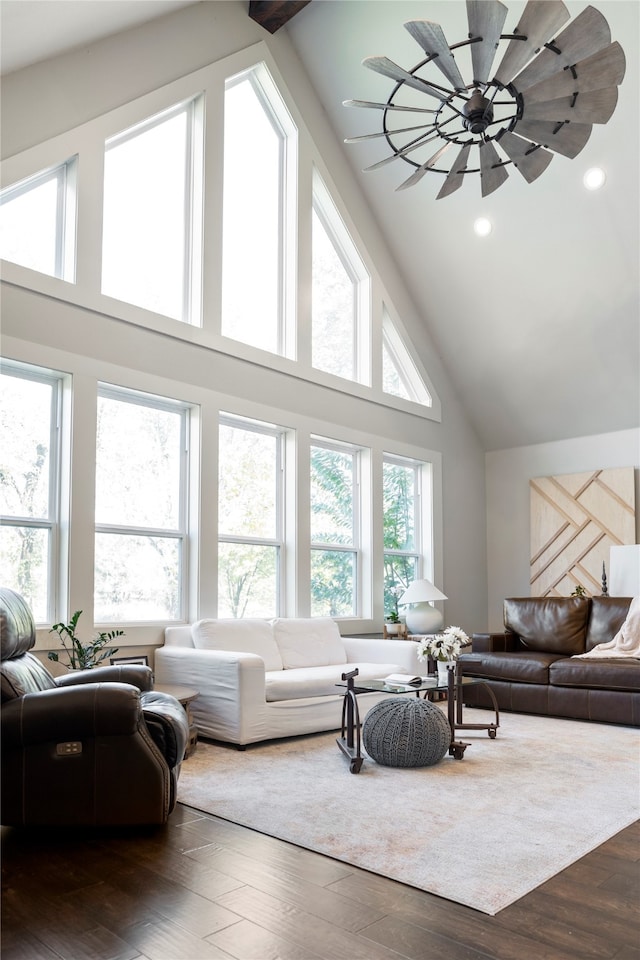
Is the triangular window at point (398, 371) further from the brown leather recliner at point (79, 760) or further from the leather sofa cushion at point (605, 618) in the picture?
the brown leather recliner at point (79, 760)

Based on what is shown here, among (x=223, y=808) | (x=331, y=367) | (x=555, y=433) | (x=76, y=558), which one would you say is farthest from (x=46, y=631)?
(x=555, y=433)

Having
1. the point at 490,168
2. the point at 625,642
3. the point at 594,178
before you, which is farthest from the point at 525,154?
the point at 625,642

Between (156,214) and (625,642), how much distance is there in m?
4.86

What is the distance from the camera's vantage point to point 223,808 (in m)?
3.31

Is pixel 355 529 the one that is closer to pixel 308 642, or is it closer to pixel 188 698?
pixel 308 642

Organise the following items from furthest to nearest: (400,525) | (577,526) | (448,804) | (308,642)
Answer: (577,526)
(400,525)
(308,642)
(448,804)

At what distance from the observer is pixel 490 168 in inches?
172

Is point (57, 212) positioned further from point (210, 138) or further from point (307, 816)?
point (307, 816)

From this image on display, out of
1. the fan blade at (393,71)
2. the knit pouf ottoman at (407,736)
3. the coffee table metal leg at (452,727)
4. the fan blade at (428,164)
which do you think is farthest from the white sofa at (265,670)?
the fan blade at (393,71)

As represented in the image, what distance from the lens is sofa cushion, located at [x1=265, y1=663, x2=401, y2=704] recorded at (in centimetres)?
472

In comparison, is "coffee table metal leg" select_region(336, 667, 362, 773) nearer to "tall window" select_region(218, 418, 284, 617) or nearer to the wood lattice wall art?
"tall window" select_region(218, 418, 284, 617)

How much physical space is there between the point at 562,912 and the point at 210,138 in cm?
561

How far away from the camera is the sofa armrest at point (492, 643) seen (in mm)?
6516

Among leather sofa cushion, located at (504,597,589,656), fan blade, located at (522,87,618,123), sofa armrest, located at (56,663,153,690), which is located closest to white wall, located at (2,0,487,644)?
sofa armrest, located at (56,663,153,690)
